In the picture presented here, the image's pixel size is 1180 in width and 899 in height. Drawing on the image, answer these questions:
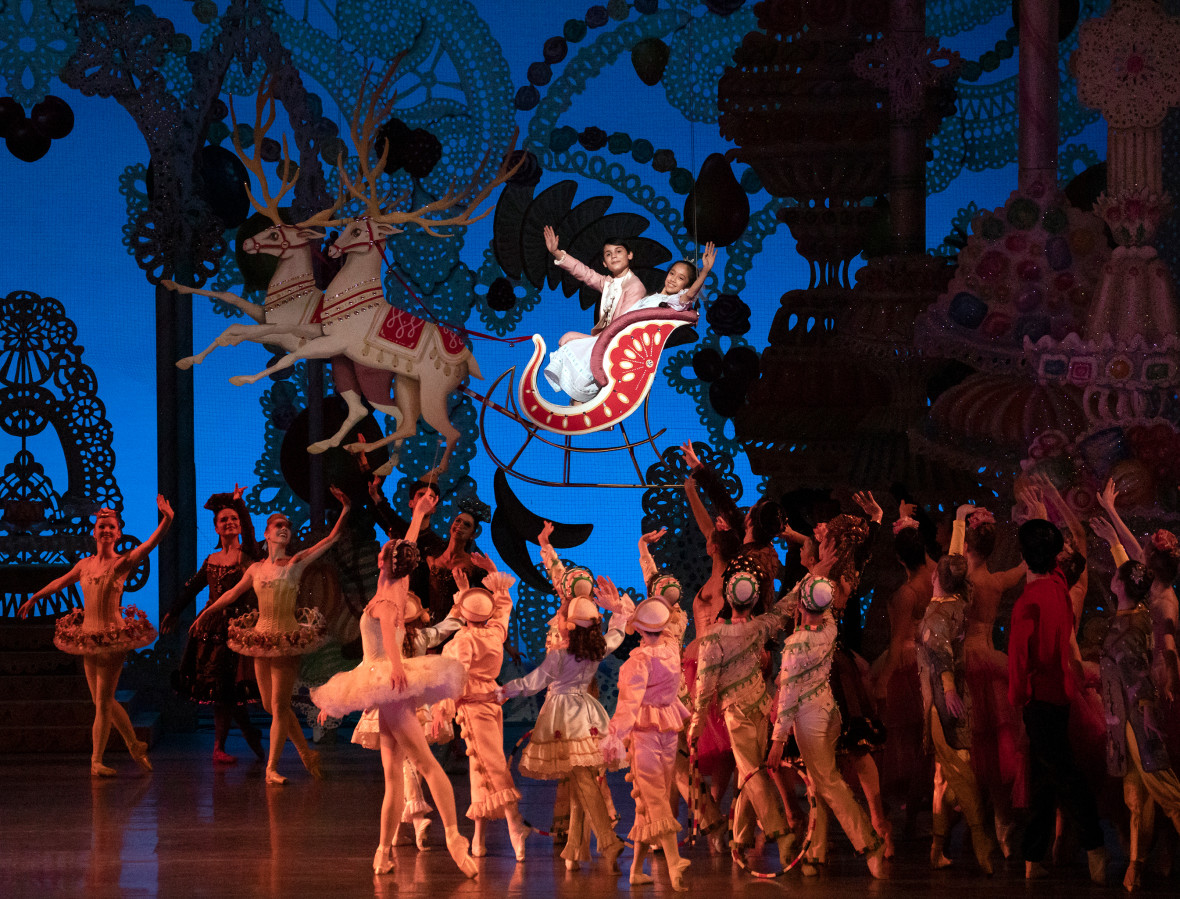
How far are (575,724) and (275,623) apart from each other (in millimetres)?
3287

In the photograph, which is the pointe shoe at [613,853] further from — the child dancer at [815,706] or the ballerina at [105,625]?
the ballerina at [105,625]

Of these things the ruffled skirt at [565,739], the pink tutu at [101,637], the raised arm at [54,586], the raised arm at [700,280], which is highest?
the raised arm at [700,280]

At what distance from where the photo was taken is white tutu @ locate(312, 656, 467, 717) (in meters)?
6.61

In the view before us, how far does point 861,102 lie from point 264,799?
5.82m

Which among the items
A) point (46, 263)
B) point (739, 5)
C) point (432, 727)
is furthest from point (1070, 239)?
point (46, 263)

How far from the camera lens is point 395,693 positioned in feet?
21.6

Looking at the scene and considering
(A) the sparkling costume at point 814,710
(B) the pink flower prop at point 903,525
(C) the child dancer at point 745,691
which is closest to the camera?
(A) the sparkling costume at point 814,710

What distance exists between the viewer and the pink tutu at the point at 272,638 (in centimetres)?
941

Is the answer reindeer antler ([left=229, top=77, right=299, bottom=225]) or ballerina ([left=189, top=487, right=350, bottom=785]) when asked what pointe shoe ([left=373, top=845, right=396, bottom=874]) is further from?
reindeer antler ([left=229, top=77, right=299, bottom=225])

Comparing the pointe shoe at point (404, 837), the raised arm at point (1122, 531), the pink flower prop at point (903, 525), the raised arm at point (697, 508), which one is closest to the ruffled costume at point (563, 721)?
the pointe shoe at point (404, 837)

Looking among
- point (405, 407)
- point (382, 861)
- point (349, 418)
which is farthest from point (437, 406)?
point (382, 861)

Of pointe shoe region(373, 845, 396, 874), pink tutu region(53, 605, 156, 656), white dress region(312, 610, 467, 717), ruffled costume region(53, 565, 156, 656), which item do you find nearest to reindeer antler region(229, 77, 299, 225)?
ruffled costume region(53, 565, 156, 656)

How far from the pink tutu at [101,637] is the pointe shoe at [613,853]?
12.9 feet

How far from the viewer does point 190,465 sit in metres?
11.8
